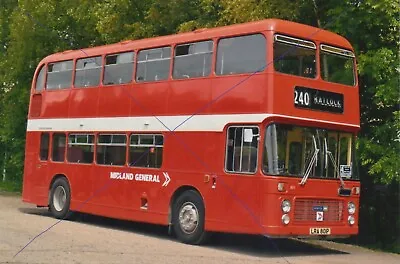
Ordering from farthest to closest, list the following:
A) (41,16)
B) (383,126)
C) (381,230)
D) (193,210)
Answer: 1. (41,16)
2. (381,230)
3. (383,126)
4. (193,210)

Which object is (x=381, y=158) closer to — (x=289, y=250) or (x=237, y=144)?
(x=289, y=250)

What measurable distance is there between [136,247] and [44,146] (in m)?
6.82

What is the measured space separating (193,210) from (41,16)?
15.2 m

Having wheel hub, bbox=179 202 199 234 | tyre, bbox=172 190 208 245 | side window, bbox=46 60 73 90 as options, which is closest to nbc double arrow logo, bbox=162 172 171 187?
tyre, bbox=172 190 208 245

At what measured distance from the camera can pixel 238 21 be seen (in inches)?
674

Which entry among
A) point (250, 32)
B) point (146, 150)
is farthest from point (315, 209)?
point (146, 150)

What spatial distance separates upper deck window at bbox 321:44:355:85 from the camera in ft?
43.3

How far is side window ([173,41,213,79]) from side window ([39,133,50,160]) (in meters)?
5.49

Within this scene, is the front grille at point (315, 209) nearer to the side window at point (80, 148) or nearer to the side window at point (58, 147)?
the side window at point (80, 148)

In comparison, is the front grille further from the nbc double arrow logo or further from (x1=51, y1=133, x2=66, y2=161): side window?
(x1=51, y1=133, x2=66, y2=161): side window

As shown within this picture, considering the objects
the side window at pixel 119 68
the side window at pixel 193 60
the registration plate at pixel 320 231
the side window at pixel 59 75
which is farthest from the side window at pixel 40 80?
the registration plate at pixel 320 231

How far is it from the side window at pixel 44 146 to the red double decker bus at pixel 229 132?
2081 mm

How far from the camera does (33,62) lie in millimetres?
26922

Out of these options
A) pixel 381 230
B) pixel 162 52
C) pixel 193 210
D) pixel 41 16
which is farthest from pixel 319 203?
pixel 41 16
